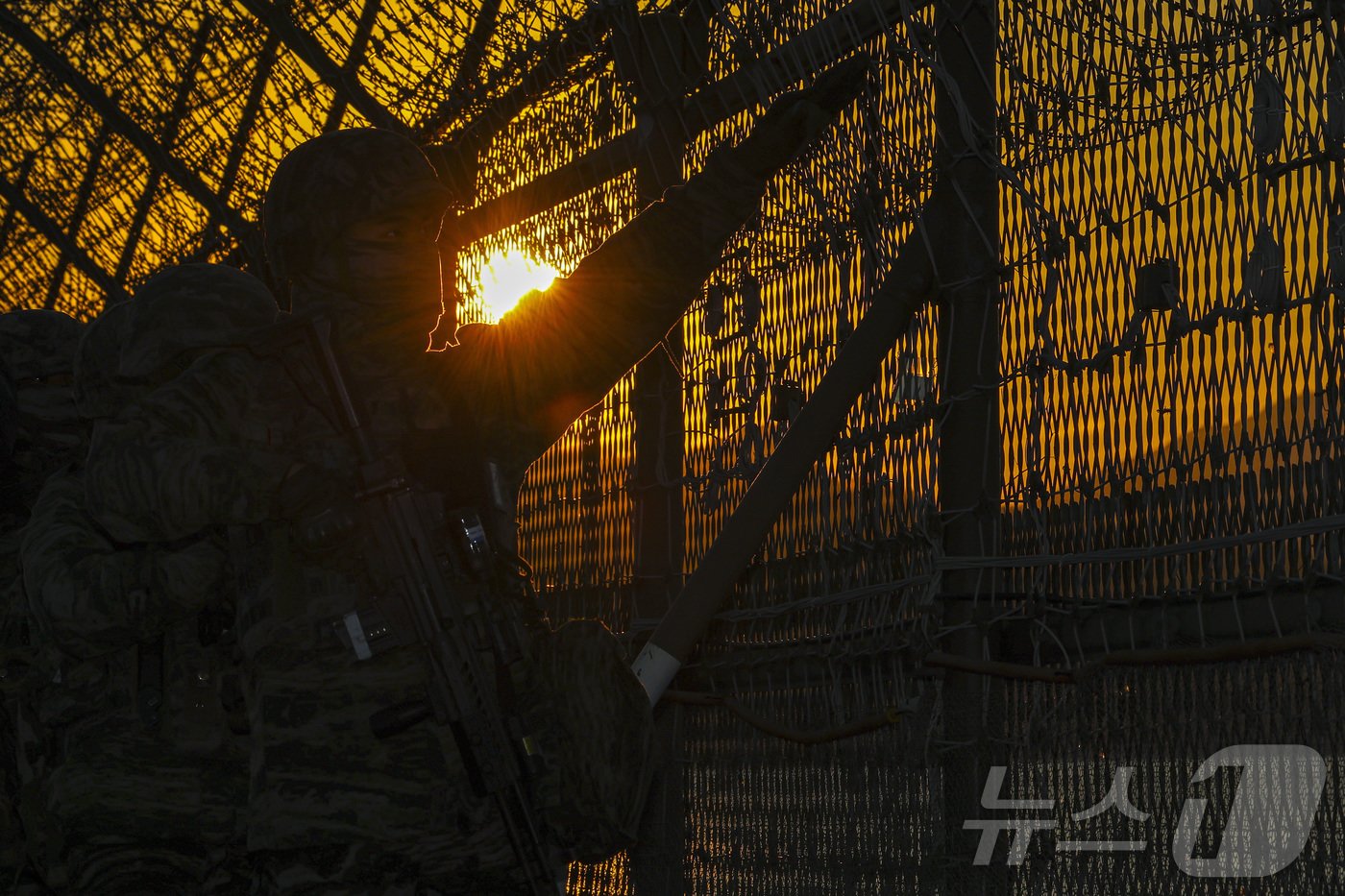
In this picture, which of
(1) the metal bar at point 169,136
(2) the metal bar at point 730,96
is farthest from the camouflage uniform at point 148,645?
(1) the metal bar at point 169,136

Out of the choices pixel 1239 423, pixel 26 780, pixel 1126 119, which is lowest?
pixel 26 780

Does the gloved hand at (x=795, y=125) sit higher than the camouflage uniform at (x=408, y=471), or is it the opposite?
the gloved hand at (x=795, y=125)

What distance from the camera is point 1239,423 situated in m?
2.41

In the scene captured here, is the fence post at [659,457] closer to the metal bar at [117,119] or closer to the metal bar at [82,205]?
the metal bar at [117,119]

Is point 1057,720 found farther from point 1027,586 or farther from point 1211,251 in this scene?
point 1211,251

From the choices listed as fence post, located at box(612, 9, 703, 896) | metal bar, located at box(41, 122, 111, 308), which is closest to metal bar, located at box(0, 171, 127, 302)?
metal bar, located at box(41, 122, 111, 308)

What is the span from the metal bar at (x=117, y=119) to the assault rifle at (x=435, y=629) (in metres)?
2.94

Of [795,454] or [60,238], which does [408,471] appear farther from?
[60,238]

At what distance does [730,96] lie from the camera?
130 inches

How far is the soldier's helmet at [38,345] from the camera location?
395 centimetres

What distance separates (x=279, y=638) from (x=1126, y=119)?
1.31 metres

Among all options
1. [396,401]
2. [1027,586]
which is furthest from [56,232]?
[1027,586]

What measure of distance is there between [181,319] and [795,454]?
99cm

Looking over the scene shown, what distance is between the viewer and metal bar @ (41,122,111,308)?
20.9 feet
